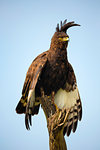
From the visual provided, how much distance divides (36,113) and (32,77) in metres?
0.80

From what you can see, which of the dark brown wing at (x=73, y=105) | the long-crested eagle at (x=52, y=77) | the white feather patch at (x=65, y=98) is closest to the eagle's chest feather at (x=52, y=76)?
the long-crested eagle at (x=52, y=77)

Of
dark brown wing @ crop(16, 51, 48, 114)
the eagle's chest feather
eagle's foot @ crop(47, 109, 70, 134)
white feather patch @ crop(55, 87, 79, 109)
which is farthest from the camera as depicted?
white feather patch @ crop(55, 87, 79, 109)

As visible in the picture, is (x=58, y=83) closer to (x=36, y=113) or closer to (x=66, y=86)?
(x=66, y=86)

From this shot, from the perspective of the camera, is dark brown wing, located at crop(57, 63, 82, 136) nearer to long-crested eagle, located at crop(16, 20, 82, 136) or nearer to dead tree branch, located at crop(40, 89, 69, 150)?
long-crested eagle, located at crop(16, 20, 82, 136)

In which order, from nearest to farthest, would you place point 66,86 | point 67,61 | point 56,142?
point 56,142
point 67,61
point 66,86

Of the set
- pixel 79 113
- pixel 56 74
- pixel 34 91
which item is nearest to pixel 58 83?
Answer: pixel 56 74

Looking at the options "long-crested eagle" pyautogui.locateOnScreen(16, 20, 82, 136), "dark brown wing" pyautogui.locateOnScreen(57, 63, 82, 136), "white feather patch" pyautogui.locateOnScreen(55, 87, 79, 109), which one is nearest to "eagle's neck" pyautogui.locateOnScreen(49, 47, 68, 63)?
"long-crested eagle" pyautogui.locateOnScreen(16, 20, 82, 136)

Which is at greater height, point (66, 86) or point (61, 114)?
point (66, 86)

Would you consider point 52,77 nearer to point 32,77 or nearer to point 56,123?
point 32,77

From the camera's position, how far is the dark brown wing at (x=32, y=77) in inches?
149

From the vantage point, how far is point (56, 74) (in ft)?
12.9

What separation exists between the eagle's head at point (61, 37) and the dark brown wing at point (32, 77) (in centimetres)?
25

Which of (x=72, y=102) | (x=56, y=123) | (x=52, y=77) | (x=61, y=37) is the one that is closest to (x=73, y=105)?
(x=72, y=102)

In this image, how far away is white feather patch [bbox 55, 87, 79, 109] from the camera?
445 centimetres
